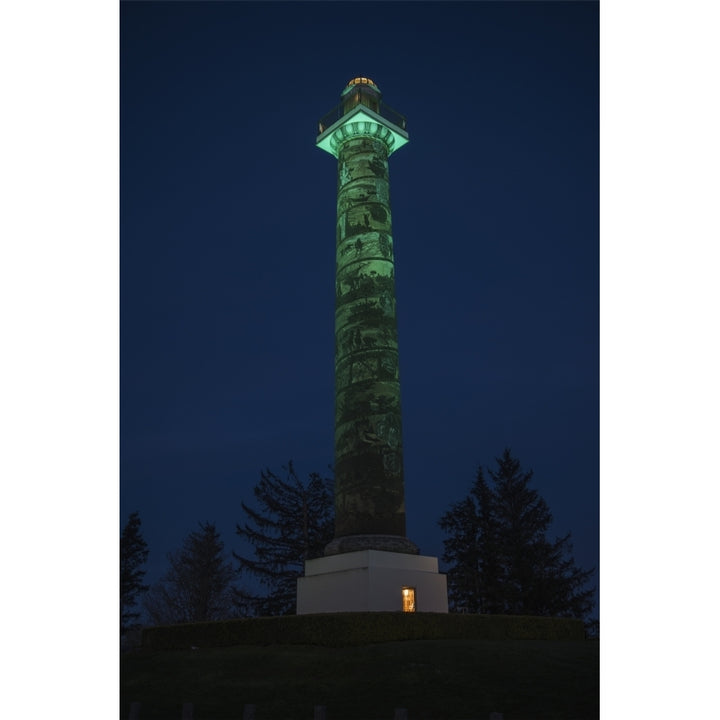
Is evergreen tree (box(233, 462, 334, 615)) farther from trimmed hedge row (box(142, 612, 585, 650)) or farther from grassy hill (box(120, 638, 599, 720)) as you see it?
grassy hill (box(120, 638, 599, 720))

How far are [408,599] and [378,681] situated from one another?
549 cm

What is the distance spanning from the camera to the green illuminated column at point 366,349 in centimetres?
1884

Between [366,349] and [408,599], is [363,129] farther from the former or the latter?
[408,599]

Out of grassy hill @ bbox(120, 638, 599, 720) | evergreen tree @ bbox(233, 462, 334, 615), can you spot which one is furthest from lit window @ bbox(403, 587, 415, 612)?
evergreen tree @ bbox(233, 462, 334, 615)

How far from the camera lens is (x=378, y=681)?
1263 cm

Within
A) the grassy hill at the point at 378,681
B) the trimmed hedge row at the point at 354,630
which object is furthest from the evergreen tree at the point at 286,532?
the grassy hill at the point at 378,681

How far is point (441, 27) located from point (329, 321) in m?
63.0

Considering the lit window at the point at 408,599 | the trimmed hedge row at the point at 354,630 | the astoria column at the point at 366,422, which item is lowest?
the trimmed hedge row at the point at 354,630

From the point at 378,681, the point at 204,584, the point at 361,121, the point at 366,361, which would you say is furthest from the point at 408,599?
the point at 204,584

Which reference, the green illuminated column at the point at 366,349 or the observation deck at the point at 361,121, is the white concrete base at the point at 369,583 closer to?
the green illuminated column at the point at 366,349

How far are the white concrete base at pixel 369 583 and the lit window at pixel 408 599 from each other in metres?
0.10
